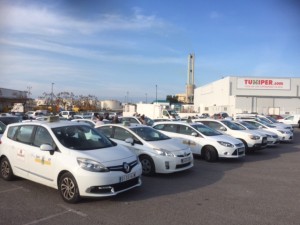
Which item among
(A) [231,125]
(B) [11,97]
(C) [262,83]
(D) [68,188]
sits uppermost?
(C) [262,83]

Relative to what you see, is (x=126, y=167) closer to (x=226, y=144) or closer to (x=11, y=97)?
(x=226, y=144)

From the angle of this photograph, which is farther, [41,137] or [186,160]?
[186,160]

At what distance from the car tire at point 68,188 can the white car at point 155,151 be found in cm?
281

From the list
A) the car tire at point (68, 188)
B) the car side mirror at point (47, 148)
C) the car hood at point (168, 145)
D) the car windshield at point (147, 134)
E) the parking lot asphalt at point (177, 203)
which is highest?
the car windshield at point (147, 134)

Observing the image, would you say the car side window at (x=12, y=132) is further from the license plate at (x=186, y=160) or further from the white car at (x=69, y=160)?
the license plate at (x=186, y=160)

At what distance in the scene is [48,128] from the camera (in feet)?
24.5

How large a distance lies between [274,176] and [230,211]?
3932 mm

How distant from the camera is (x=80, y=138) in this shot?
750 cm

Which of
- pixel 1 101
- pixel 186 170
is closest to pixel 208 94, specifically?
pixel 1 101

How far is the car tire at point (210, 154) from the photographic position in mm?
11781

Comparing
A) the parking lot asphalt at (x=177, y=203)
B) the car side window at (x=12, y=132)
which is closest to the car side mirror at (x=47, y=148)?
the parking lot asphalt at (x=177, y=203)

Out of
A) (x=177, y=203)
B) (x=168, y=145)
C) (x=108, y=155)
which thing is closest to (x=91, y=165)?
(x=108, y=155)

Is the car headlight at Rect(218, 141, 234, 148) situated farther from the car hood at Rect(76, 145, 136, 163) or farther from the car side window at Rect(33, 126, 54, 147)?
the car side window at Rect(33, 126, 54, 147)

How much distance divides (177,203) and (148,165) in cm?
279
